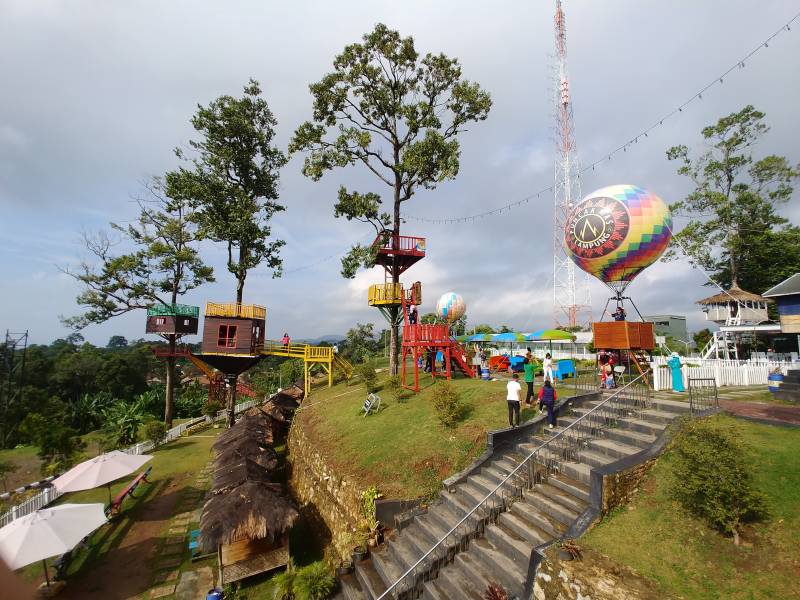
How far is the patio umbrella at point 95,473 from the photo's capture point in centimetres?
1252

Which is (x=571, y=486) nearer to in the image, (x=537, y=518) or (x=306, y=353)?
(x=537, y=518)

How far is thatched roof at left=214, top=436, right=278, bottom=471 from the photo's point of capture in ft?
42.4

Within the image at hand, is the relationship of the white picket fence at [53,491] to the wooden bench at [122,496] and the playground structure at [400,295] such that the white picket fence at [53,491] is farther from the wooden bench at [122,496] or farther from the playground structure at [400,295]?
the playground structure at [400,295]

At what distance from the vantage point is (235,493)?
10.2 metres

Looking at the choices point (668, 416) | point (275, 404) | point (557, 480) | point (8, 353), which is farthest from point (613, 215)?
point (8, 353)

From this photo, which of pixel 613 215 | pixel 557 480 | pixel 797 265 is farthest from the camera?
pixel 797 265

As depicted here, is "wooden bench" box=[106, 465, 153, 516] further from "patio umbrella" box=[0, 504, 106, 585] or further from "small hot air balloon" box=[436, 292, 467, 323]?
"small hot air balloon" box=[436, 292, 467, 323]

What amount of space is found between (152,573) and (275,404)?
45.6ft

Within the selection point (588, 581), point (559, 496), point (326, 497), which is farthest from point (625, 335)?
point (326, 497)

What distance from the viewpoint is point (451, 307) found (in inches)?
1174

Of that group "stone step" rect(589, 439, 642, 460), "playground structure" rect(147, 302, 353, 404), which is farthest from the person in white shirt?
"playground structure" rect(147, 302, 353, 404)

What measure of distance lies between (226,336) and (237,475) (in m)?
15.4

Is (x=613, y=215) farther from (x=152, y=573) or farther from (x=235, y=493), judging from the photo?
(x=152, y=573)

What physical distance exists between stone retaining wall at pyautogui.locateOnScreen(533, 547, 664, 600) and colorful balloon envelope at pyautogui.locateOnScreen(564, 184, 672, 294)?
41.0 ft
